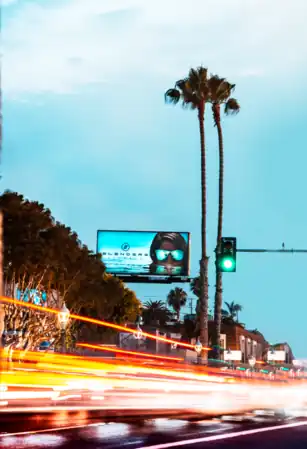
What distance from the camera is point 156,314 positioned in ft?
488

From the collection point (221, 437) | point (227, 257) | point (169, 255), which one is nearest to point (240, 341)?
point (169, 255)

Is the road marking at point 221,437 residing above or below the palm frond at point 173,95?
below

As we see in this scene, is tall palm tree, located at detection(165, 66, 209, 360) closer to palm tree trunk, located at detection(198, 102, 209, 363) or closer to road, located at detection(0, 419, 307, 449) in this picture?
palm tree trunk, located at detection(198, 102, 209, 363)

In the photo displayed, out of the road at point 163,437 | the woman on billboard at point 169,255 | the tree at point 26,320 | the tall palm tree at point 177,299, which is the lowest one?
the road at point 163,437

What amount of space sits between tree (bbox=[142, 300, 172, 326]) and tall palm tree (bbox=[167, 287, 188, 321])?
1670 mm

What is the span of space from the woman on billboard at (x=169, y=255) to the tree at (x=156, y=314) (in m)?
50.2

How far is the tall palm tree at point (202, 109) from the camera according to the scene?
51.0 metres

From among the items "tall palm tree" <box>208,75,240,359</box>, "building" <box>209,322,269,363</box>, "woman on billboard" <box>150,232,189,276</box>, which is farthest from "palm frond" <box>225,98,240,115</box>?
"building" <box>209,322,269,363</box>

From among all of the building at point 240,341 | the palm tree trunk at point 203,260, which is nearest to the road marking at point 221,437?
the palm tree trunk at point 203,260

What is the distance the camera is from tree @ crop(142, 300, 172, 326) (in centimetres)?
13446

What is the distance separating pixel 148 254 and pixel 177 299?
89170mm

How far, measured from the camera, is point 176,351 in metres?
94.2

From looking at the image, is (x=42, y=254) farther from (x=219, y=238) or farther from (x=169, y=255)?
(x=169, y=255)

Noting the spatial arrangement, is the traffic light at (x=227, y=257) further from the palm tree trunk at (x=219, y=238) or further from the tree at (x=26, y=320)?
the palm tree trunk at (x=219, y=238)
